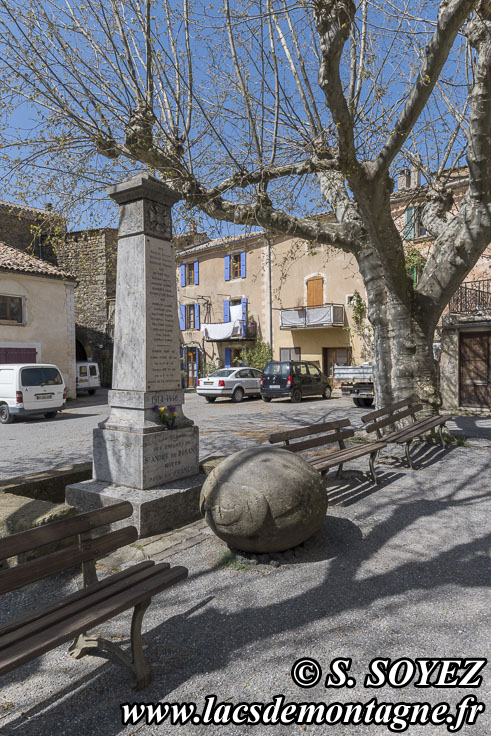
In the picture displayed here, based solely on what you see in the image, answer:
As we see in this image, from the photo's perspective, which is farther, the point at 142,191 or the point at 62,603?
the point at 142,191

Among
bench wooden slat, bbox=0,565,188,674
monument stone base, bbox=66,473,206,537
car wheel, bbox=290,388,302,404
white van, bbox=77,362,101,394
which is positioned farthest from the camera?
white van, bbox=77,362,101,394

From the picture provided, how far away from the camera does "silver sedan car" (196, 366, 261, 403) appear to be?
2017 cm

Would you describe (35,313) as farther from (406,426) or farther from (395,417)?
(395,417)

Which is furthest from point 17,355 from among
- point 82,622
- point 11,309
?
point 82,622

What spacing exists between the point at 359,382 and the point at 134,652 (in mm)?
15049

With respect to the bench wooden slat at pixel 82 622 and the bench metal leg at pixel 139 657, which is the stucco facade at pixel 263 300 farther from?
the bench metal leg at pixel 139 657

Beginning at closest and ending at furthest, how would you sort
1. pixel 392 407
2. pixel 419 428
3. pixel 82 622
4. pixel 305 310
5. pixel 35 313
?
pixel 82 622 < pixel 419 428 < pixel 392 407 < pixel 35 313 < pixel 305 310

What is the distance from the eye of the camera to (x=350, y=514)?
502cm

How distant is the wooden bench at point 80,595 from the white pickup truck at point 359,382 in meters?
14.3

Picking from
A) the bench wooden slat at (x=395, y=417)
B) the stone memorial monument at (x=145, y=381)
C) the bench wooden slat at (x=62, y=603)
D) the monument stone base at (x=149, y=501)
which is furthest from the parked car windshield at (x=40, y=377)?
the bench wooden slat at (x=62, y=603)

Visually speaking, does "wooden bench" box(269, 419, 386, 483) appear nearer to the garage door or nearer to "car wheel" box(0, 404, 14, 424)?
"car wheel" box(0, 404, 14, 424)

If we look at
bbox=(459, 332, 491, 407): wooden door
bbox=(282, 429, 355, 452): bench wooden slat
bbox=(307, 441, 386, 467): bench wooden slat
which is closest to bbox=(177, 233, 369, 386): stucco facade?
bbox=(459, 332, 491, 407): wooden door

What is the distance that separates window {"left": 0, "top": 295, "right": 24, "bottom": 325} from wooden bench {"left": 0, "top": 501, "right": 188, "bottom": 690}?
19793 mm

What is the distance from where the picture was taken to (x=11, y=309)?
20.5 meters
